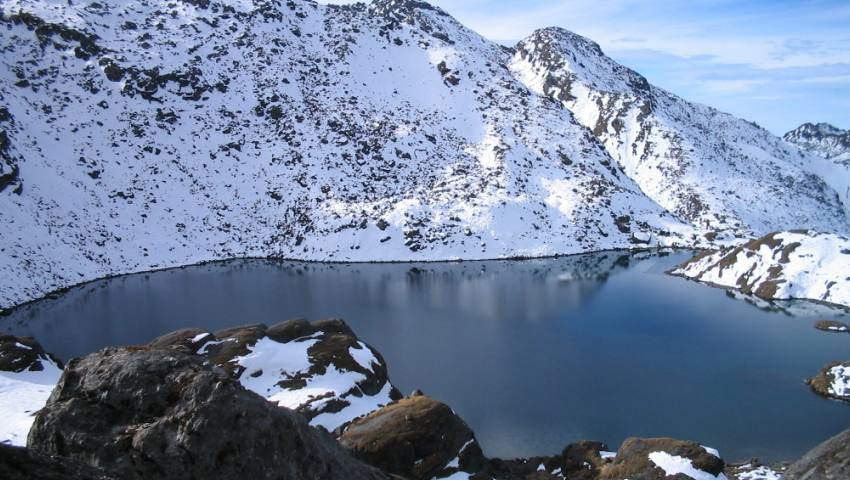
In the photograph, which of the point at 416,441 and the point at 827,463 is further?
the point at 416,441

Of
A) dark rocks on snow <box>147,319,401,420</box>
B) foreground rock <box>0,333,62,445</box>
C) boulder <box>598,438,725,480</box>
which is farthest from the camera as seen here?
dark rocks on snow <box>147,319,401,420</box>

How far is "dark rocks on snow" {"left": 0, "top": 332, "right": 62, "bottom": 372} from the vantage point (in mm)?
37719

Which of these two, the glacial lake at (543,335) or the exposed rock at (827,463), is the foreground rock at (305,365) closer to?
the glacial lake at (543,335)

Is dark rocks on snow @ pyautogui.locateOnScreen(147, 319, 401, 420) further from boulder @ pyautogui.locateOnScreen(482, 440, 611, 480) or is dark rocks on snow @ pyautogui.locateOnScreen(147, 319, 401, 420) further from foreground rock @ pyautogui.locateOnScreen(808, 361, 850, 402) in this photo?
foreground rock @ pyautogui.locateOnScreen(808, 361, 850, 402)

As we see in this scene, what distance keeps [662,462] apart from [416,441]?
1190cm

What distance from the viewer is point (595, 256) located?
Answer: 359 feet

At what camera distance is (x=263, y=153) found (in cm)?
12050

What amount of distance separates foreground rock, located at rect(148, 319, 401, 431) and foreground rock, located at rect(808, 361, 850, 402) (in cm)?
3464

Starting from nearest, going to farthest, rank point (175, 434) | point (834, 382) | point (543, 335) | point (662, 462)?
1. point (175, 434)
2. point (662, 462)
3. point (834, 382)
4. point (543, 335)

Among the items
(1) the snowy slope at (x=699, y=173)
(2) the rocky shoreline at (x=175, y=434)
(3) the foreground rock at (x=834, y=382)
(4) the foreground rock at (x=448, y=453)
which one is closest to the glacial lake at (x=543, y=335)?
(3) the foreground rock at (x=834, y=382)

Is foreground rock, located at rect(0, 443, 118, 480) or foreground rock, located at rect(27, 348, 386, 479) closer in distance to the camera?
foreground rock, located at rect(0, 443, 118, 480)

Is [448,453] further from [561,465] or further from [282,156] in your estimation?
[282,156]

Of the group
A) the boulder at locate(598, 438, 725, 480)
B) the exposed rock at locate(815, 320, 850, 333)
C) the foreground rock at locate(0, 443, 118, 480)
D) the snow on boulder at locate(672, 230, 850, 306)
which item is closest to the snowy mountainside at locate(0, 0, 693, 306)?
the snow on boulder at locate(672, 230, 850, 306)

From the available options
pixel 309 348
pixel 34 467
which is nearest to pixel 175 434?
pixel 34 467
